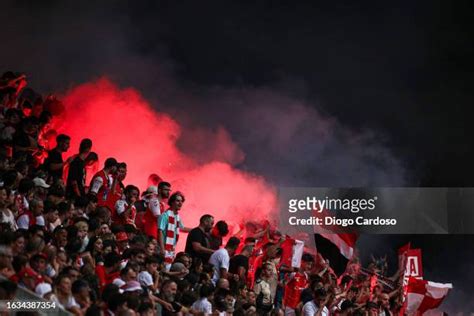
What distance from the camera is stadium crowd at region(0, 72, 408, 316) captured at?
895 centimetres

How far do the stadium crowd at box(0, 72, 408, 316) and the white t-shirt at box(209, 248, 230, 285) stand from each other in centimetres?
1

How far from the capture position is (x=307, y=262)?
45.7ft

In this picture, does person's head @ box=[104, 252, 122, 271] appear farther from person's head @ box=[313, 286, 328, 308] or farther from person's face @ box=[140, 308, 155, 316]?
person's head @ box=[313, 286, 328, 308]

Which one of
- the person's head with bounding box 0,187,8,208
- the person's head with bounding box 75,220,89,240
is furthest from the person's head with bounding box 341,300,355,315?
the person's head with bounding box 0,187,8,208

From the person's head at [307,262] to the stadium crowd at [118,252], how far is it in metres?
0.02

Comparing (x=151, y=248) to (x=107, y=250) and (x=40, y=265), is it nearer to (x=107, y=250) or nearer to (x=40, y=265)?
(x=107, y=250)

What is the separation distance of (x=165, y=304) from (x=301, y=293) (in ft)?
10.1

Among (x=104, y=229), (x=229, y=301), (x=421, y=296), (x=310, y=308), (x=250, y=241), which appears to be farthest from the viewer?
(x=421, y=296)

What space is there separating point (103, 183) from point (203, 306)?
2442 millimetres

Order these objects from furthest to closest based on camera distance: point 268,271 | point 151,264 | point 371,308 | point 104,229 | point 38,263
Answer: point 371,308, point 268,271, point 104,229, point 151,264, point 38,263

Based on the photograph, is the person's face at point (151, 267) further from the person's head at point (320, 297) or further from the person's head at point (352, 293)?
the person's head at point (352, 293)

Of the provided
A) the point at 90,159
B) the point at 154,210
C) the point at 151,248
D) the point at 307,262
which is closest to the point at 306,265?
the point at 307,262

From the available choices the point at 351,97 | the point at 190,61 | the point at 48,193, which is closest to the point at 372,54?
the point at 351,97

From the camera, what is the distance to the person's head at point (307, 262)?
45.2ft
